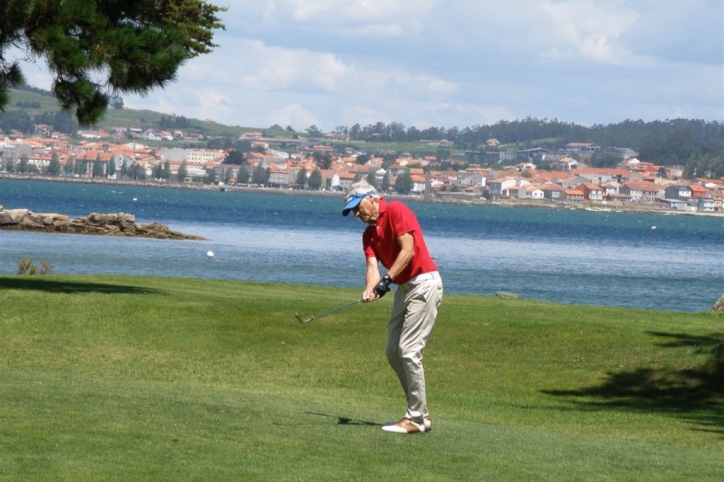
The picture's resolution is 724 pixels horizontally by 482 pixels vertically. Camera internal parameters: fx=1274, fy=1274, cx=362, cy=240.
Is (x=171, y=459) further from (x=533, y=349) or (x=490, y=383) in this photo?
(x=533, y=349)

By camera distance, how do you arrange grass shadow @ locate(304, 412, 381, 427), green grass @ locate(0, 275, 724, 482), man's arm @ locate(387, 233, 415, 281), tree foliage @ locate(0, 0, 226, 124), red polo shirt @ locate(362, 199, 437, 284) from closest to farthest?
1. green grass @ locate(0, 275, 724, 482)
2. man's arm @ locate(387, 233, 415, 281)
3. red polo shirt @ locate(362, 199, 437, 284)
4. grass shadow @ locate(304, 412, 381, 427)
5. tree foliage @ locate(0, 0, 226, 124)

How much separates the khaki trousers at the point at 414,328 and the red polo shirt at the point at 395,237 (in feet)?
0.28

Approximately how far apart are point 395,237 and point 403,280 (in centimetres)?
39

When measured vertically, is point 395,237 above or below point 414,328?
above

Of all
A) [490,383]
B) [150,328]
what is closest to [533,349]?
[490,383]

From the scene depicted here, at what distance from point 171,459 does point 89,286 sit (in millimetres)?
15234

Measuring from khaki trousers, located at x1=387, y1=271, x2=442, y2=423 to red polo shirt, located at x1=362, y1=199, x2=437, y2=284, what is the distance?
9cm

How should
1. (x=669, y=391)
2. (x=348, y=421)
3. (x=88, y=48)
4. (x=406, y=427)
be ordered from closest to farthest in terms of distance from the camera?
(x=406, y=427) → (x=348, y=421) → (x=669, y=391) → (x=88, y=48)

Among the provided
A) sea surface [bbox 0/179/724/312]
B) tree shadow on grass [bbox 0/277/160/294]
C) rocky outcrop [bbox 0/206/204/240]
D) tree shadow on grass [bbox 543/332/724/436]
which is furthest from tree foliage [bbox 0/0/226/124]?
rocky outcrop [bbox 0/206/204/240]

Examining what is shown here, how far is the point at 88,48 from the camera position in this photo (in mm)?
21750

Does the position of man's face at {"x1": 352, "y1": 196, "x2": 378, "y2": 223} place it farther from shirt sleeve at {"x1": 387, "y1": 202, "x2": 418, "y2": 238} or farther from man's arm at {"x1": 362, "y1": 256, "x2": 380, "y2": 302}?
man's arm at {"x1": 362, "y1": 256, "x2": 380, "y2": 302}

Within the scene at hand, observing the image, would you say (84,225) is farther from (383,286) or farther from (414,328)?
(383,286)

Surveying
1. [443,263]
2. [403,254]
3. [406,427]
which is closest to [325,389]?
[406,427]

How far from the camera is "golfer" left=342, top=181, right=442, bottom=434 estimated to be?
1046cm
